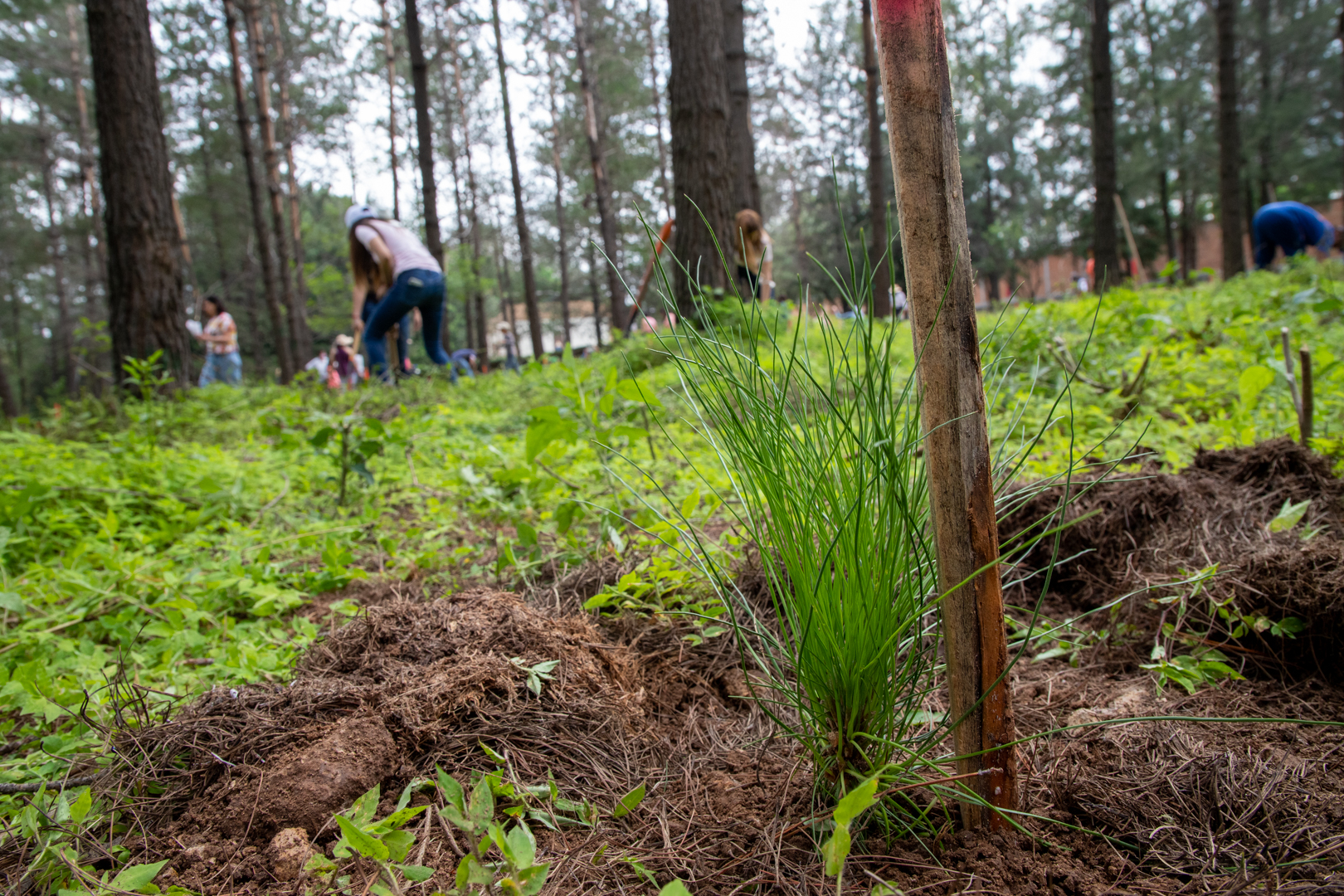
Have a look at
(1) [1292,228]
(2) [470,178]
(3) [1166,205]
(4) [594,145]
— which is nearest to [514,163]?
(4) [594,145]

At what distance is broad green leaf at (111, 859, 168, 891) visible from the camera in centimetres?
87

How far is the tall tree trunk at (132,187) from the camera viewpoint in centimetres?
529

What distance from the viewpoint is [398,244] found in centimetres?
611

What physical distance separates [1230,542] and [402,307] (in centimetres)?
588

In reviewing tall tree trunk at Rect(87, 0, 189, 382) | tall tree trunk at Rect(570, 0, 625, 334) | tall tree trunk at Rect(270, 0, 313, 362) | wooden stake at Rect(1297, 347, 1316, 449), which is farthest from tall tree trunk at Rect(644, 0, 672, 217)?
wooden stake at Rect(1297, 347, 1316, 449)

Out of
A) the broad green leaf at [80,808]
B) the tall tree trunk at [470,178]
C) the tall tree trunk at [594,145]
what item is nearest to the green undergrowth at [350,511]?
the broad green leaf at [80,808]

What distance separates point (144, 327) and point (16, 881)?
5640mm

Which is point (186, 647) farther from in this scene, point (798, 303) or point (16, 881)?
point (798, 303)

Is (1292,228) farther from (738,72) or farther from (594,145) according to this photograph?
(594,145)

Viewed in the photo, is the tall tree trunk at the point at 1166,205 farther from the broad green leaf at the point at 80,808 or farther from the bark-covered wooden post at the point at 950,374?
the broad green leaf at the point at 80,808

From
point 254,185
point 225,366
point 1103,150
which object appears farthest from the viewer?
point 254,185

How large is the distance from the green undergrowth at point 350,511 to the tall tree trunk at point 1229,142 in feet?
20.9

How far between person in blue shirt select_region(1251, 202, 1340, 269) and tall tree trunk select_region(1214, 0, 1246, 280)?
11.0 inches

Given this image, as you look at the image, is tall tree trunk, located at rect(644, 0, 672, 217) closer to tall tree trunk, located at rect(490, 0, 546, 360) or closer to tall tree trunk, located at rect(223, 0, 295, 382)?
tall tree trunk, located at rect(490, 0, 546, 360)
